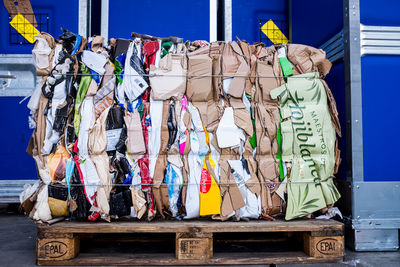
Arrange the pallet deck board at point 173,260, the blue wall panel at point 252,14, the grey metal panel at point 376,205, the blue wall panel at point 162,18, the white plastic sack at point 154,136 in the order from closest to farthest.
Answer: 1. the pallet deck board at point 173,260
2. the white plastic sack at point 154,136
3. the grey metal panel at point 376,205
4. the blue wall panel at point 162,18
5. the blue wall panel at point 252,14

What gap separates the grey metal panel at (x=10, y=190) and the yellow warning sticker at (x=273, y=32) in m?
3.70

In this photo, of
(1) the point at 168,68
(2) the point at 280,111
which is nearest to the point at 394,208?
(2) the point at 280,111

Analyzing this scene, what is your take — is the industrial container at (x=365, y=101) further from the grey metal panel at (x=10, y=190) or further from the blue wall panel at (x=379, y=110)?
the grey metal panel at (x=10, y=190)

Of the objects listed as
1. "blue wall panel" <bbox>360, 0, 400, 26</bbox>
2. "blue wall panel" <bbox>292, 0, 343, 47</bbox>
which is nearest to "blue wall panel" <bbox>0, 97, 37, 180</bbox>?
"blue wall panel" <bbox>292, 0, 343, 47</bbox>

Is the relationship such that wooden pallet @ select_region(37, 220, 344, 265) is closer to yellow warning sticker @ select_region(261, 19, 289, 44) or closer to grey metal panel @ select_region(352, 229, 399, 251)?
grey metal panel @ select_region(352, 229, 399, 251)

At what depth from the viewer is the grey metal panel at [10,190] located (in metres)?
4.05

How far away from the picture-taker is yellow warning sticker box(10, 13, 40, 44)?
419 cm

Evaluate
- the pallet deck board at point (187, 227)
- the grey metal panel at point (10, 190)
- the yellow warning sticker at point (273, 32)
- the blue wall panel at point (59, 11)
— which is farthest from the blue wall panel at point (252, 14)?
the grey metal panel at point (10, 190)

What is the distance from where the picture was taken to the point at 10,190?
161 inches

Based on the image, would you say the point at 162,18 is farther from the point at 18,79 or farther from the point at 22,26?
the point at 18,79

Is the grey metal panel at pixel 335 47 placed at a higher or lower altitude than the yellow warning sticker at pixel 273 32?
lower

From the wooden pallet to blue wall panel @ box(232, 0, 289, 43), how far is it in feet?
9.28

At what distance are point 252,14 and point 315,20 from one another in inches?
49.4

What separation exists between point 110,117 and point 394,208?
2.45 metres
